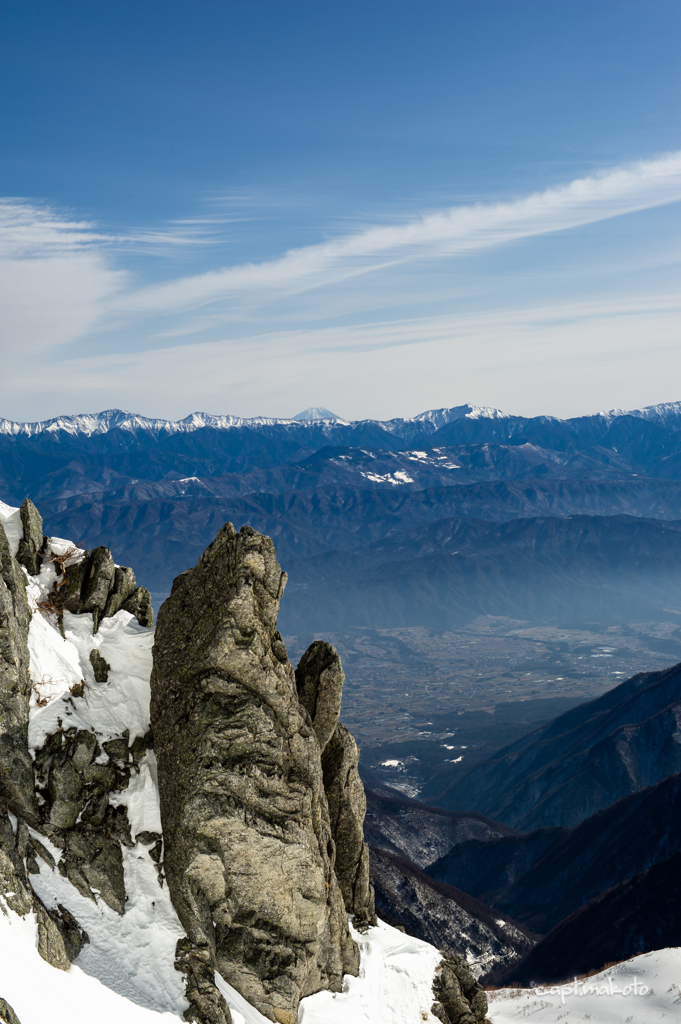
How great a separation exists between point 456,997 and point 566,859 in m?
125

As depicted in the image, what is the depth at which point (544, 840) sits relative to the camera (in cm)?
14788

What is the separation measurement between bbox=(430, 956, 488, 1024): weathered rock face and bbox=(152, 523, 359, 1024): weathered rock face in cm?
700

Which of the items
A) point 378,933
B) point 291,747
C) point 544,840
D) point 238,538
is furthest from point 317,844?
point 544,840

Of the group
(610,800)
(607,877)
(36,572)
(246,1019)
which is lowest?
(610,800)

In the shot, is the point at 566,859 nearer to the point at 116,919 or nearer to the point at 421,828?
the point at 421,828

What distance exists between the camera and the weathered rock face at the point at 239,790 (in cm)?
1866

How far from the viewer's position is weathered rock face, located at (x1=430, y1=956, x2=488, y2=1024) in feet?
83.6

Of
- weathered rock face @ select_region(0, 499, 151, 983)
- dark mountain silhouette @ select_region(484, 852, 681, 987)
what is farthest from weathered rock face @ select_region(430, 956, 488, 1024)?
dark mountain silhouette @ select_region(484, 852, 681, 987)

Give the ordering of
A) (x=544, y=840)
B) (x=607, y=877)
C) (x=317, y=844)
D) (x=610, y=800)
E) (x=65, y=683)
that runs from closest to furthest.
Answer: (x=65, y=683)
(x=317, y=844)
(x=607, y=877)
(x=544, y=840)
(x=610, y=800)

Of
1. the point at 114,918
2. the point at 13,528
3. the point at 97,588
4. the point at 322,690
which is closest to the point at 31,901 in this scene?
the point at 114,918

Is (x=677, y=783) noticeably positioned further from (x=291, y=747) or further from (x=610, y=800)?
(x=291, y=747)

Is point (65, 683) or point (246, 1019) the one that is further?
point (65, 683)

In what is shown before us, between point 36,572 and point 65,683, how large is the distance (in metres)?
4.26

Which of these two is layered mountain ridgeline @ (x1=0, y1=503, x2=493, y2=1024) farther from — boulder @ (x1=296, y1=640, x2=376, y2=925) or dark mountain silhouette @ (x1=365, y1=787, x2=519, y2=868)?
dark mountain silhouette @ (x1=365, y1=787, x2=519, y2=868)
